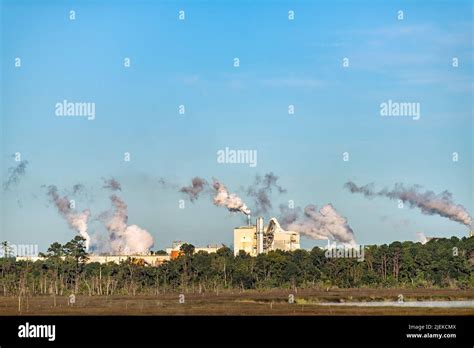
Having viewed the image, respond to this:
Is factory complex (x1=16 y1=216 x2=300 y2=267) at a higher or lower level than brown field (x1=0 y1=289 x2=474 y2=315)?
higher

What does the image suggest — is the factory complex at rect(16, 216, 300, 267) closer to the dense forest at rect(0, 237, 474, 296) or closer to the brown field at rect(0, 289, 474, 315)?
the dense forest at rect(0, 237, 474, 296)

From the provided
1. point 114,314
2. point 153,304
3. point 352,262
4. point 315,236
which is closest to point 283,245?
point 315,236

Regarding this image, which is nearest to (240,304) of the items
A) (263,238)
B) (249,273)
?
(249,273)

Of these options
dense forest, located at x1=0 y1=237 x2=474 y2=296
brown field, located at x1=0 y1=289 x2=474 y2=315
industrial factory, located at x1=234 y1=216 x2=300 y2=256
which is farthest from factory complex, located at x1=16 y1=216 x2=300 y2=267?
brown field, located at x1=0 y1=289 x2=474 y2=315

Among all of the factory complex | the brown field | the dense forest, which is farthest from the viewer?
the factory complex

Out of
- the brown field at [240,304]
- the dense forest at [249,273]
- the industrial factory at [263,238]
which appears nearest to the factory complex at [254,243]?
the industrial factory at [263,238]
